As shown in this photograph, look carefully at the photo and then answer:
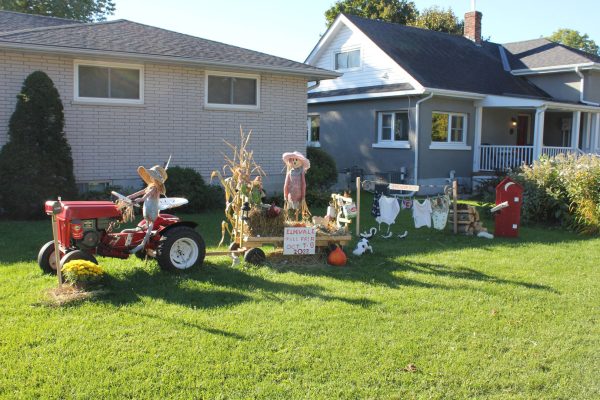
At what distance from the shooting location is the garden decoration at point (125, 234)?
6.33 m

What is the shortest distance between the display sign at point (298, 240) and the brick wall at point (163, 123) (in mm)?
6364

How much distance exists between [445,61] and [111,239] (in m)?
16.9

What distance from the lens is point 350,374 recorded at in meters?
4.18

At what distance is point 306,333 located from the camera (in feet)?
16.2

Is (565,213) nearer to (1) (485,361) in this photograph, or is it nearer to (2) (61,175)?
(1) (485,361)

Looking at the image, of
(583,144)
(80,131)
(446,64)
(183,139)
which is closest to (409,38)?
(446,64)

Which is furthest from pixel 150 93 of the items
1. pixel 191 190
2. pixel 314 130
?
pixel 314 130

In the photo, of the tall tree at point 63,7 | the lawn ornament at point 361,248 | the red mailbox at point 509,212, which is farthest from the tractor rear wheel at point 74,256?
the tall tree at point 63,7

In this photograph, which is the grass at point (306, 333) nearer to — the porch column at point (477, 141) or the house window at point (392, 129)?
the house window at point (392, 129)

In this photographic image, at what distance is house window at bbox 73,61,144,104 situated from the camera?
1199 cm

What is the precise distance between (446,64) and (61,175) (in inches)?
568

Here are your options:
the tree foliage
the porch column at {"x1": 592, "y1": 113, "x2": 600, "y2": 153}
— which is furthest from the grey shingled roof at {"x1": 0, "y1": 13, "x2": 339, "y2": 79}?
the porch column at {"x1": 592, "y1": 113, "x2": 600, "y2": 153}

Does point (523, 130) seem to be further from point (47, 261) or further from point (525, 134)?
point (47, 261)

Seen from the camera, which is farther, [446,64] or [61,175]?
[446,64]
